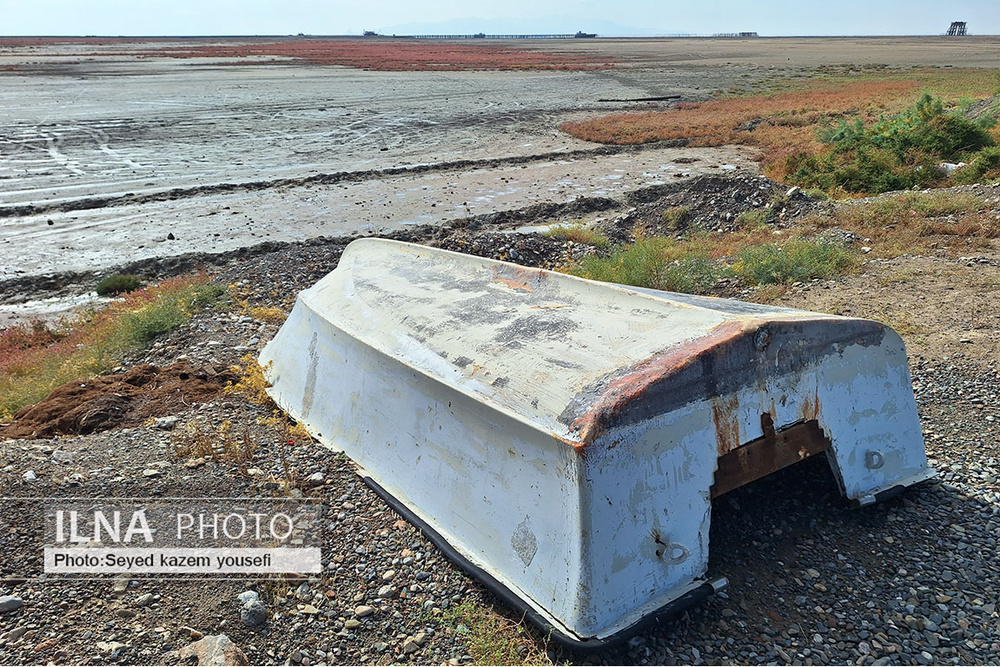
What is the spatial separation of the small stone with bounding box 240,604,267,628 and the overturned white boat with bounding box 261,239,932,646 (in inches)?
34.7

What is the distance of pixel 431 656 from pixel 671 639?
1.05 metres

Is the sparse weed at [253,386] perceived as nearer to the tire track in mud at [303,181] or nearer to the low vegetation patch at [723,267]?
the low vegetation patch at [723,267]

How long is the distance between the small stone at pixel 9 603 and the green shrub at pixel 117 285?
752cm

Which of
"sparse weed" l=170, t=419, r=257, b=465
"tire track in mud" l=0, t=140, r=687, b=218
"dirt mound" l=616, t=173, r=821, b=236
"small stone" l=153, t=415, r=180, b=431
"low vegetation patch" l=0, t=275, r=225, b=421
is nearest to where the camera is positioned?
"sparse weed" l=170, t=419, r=257, b=465

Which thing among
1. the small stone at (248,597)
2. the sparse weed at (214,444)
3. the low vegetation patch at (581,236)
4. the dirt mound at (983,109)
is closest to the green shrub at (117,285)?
the sparse weed at (214,444)

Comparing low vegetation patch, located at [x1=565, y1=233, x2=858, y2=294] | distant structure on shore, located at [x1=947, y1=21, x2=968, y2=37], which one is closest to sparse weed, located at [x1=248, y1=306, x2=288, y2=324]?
low vegetation patch, located at [x1=565, y1=233, x2=858, y2=294]

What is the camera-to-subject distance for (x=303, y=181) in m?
16.7

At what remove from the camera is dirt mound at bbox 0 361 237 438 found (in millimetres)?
5410

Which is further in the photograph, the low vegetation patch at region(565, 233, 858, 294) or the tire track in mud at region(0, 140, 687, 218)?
the tire track in mud at region(0, 140, 687, 218)

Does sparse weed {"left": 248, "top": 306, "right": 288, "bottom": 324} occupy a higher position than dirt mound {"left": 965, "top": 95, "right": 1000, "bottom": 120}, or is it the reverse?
dirt mound {"left": 965, "top": 95, "right": 1000, "bottom": 120}

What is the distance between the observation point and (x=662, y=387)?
3.16 m

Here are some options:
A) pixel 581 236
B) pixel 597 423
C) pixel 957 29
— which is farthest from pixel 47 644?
pixel 957 29

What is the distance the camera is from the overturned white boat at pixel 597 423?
9.98 ft

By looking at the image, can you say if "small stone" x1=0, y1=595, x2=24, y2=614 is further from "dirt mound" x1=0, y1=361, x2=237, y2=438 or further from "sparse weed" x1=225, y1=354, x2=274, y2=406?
"sparse weed" x1=225, y1=354, x2=274, y2=406
